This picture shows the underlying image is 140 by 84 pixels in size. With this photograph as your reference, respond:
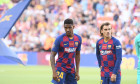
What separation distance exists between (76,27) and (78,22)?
0.51 m

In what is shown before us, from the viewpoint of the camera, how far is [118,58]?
6.77 m

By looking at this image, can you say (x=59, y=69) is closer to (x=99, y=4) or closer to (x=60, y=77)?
(x=60, y=77)

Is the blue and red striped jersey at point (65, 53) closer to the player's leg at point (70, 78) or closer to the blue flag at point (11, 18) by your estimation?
the player's leg at point (70, 78)

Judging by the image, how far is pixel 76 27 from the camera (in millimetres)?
22250

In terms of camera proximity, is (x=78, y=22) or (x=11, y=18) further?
(x=78, y=22)

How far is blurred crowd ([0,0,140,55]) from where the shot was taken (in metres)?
21.3

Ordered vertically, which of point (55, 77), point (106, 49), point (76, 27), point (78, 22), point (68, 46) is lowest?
point (76, 27)

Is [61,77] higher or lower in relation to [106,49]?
lower

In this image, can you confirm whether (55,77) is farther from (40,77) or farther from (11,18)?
(40,77)

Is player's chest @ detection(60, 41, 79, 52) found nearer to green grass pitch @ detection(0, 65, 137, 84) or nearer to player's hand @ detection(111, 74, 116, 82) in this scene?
player's hand @ detection(111, 74, 116, 82)

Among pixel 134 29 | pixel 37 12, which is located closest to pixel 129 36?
pixel 134 29

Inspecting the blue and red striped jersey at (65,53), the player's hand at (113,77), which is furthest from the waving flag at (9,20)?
the player's hand at (113,77)

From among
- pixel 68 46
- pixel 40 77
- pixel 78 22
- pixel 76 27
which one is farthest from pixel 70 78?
pixel 78 22

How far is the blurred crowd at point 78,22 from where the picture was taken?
21.3 meters
